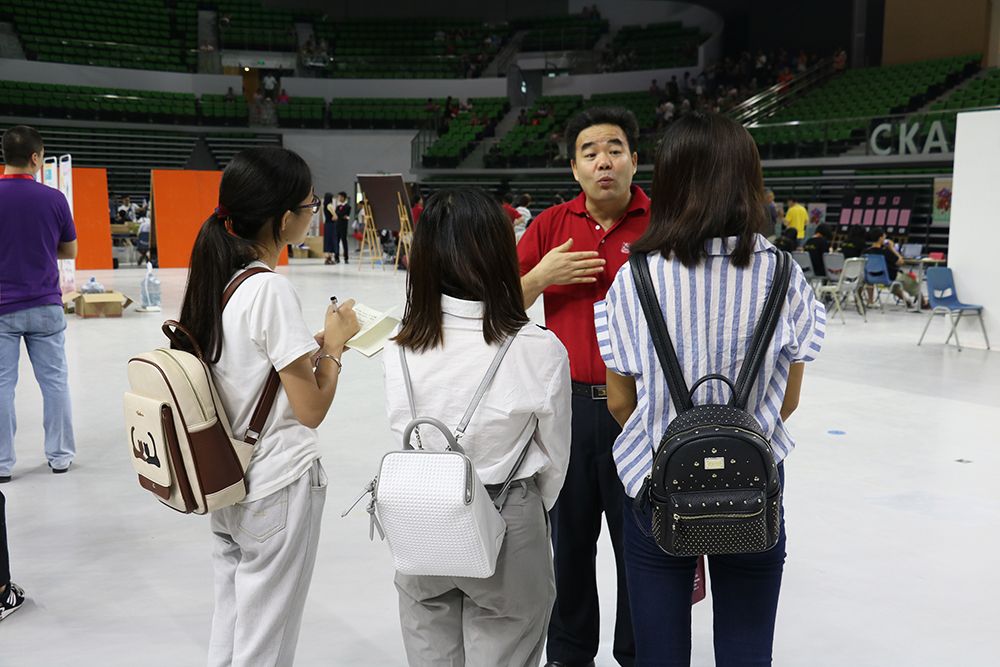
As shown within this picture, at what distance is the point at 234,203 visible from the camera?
6.09ft

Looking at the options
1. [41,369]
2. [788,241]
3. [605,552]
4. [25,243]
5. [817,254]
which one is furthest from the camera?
[788,241]

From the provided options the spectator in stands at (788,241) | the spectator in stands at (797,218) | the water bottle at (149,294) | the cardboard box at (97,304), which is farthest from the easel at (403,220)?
the spectator in stands at (797,218)

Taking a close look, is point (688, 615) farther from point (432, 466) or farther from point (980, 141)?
point (980, 141)

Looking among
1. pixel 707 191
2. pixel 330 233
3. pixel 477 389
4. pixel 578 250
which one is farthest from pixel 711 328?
pixel 330 233

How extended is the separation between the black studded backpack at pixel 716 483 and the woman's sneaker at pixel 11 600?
218 cm

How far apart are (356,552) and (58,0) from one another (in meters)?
26.0

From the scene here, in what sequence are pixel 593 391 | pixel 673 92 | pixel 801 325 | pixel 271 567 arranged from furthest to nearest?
pixel 673 92 < pixel 593 391 < pixel 271 567 < pixel 801 325

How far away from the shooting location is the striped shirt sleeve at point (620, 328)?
1.57 metres

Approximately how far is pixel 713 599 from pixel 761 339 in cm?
49

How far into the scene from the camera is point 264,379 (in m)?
1.83

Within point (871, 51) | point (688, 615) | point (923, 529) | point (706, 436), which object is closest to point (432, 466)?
point (706, 436)

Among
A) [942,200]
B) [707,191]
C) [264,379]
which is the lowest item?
[264,379]

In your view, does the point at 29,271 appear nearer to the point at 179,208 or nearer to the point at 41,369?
the point at 41,369

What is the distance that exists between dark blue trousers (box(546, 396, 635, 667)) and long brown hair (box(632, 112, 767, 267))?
2.31 feet
